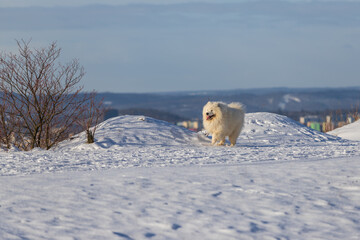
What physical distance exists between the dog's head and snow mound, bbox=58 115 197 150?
152 cm

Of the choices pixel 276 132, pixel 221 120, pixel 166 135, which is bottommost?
pixel 276 132

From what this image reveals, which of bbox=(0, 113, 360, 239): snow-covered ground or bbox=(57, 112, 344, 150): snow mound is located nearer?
bbox=(0, 113, 360, 239): snow-covered ground

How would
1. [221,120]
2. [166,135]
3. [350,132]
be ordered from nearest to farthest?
[221,120]
[166,135]
[350,132]

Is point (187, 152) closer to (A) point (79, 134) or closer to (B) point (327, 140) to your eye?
(A) point (79, 134)

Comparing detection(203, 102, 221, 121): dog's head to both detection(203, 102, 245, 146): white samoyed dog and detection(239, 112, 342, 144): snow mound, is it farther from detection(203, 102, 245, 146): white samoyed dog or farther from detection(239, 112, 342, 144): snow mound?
detection(239, 112, 342, 144): snow mound

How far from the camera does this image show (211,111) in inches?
504

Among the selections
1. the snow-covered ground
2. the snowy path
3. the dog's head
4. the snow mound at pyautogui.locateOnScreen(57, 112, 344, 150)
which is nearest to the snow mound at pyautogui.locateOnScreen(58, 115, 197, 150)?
the snow mound at pyautogui.locateOnScreen(57, 112, 344, 150)

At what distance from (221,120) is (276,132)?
472cm

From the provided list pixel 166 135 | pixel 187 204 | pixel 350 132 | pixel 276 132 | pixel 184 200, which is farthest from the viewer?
pixel 350 132

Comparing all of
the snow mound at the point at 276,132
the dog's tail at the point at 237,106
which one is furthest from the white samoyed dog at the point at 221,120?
the snow mound at the point at 276,132

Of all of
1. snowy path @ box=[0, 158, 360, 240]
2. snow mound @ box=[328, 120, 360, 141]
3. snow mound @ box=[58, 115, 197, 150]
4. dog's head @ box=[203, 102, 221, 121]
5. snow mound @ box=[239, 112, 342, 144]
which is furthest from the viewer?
snow mound @ box=[328, 120, 360, 141]

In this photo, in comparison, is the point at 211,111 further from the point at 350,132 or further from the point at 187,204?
the point at 350,132

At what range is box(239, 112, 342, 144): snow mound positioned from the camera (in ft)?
51.1

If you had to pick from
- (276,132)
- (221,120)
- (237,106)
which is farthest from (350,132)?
(221,120)
